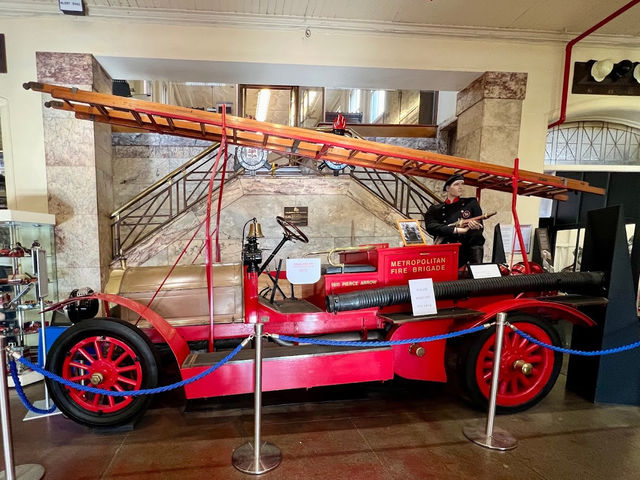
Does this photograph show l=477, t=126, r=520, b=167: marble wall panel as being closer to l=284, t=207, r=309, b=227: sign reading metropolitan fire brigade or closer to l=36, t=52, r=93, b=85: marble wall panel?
l=284, t=207, r=309, b=227: sign reading metropolitan fire brigade

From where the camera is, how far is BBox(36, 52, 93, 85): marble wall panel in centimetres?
434

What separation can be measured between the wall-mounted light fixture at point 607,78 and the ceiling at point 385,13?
521mm

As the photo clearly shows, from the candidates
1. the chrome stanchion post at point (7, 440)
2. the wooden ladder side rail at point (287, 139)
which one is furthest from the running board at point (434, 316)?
the chrome stanchion post at point (7, 440)

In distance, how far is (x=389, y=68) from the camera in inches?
195

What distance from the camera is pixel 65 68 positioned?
4.39 m

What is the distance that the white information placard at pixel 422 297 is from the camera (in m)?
2.46

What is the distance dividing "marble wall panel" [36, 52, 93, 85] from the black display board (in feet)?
21.2

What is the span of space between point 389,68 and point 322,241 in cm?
310

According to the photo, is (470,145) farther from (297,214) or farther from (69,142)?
(69,142)

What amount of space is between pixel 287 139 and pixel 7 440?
8.55 ft

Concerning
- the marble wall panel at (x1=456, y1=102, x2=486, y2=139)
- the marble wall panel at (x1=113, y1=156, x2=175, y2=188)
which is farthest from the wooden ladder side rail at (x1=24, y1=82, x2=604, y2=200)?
the marble wall panel at (x1=113, y1=156, x2=175, y2=188)

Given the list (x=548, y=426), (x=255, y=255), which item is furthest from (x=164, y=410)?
(x=548, y=426)

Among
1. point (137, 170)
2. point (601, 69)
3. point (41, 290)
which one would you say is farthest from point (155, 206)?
point (601, 69)

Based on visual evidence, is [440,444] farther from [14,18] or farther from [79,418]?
[14,18]
